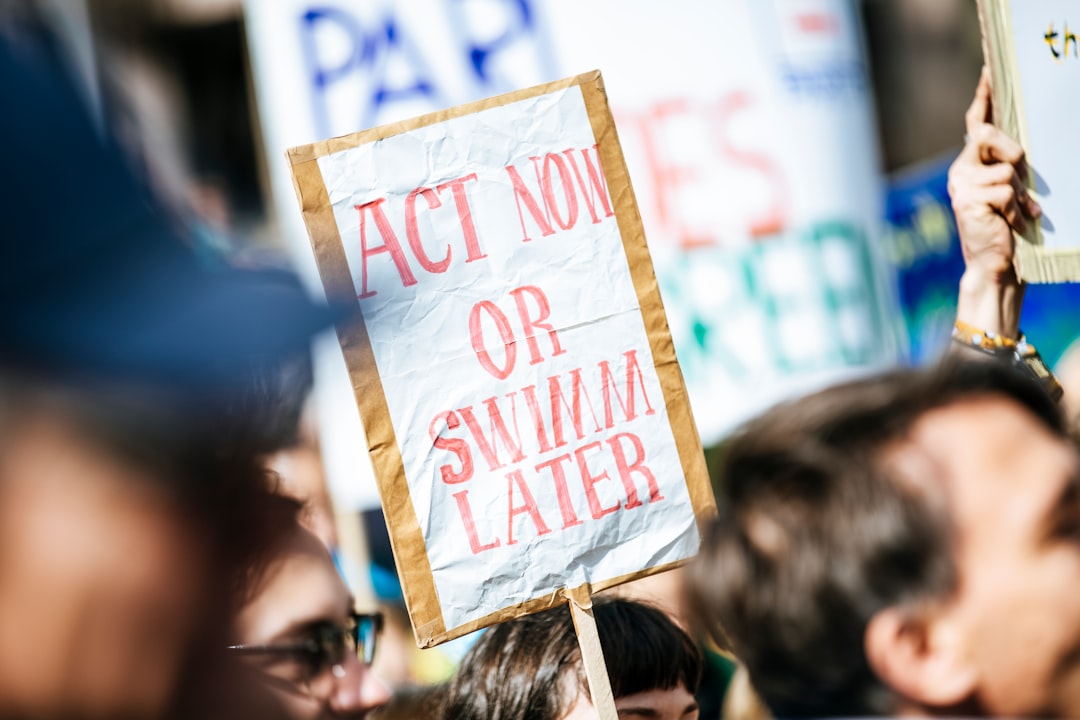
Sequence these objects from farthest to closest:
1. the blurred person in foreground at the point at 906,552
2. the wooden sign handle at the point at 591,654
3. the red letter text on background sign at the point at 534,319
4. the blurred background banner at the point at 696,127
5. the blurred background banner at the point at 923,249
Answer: the blurred background banner at the point at 923,249 → the blurred background banner at the point at 696,127 → the red letter text on background sign at the point at 534,319 → the wooden sign handle at the point at 591,654 → the blurred person in foreground at the point at 906,552

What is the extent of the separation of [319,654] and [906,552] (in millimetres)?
1018

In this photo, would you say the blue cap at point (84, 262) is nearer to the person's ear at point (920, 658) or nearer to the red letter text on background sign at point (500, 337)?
the person's ear at point (920, 658)

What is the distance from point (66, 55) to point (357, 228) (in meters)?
1.14

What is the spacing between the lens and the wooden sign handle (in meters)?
1.73

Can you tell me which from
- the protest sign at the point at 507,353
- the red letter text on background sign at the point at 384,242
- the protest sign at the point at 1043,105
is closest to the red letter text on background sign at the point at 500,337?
the protest sign at the point at 507,353

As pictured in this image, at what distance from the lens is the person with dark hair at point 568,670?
1911 mm

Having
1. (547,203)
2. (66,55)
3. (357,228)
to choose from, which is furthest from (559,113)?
(66,55)

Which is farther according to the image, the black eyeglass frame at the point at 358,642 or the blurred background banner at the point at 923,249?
the blurred background banner at the point at 923,249

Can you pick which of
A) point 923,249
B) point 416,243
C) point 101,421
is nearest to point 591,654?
point 416,243

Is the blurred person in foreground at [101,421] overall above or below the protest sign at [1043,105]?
below

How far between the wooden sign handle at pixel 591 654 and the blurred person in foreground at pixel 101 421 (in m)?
1.06

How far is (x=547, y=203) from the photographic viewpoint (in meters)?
1.87

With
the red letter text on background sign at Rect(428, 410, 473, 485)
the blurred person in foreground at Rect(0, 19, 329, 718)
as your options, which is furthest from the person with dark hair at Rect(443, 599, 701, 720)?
the blurred person in foreground at Rect(0, 19, 329, 718)

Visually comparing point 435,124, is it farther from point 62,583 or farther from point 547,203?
point 62,583
